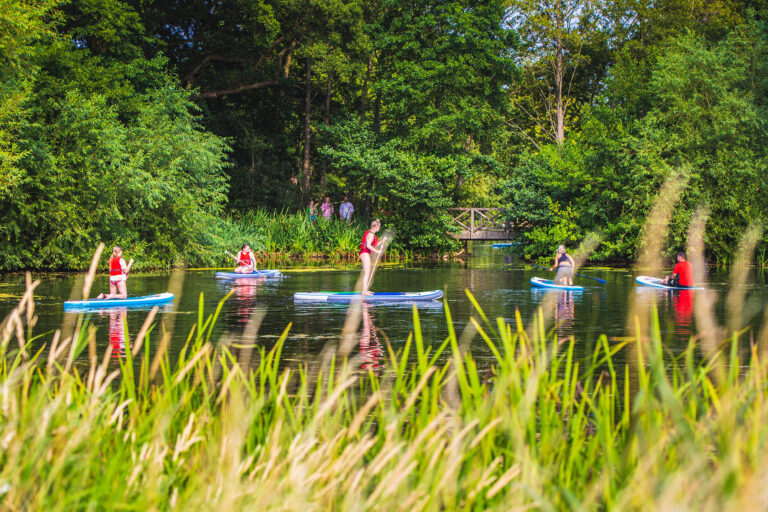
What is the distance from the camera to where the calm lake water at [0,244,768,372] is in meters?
13.6

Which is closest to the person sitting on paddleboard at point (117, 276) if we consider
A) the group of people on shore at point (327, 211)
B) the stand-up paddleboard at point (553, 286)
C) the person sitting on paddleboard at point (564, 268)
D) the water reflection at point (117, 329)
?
the water reflection at point (117, 329)

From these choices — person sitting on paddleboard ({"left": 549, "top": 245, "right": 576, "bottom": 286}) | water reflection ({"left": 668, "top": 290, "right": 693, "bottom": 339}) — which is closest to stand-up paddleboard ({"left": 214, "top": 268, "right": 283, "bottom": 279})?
person sitting on paddleboard ({"left": 549, "top": 245, "right": 576, "bottom": 286})

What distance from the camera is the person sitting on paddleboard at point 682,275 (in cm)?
A: 2345

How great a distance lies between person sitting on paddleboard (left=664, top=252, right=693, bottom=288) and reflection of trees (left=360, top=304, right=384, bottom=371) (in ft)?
34.6

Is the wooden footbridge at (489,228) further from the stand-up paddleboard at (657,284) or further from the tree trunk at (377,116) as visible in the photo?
the stand-up paddleboard at (657,284)

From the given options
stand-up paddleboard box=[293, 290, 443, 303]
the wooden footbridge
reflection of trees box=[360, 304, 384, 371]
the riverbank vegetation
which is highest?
the riverbank vegetation

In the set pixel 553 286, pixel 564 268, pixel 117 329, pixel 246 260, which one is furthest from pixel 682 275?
pixel 117 329

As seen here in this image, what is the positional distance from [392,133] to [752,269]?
21.2 m

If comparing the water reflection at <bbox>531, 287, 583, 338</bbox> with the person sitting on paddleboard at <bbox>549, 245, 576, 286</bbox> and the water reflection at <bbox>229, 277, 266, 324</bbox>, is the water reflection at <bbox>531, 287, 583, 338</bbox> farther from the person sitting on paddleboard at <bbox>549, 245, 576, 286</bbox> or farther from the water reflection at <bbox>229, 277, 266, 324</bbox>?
the water reflection at <bbox>229, 277, 266, 324</bbox>

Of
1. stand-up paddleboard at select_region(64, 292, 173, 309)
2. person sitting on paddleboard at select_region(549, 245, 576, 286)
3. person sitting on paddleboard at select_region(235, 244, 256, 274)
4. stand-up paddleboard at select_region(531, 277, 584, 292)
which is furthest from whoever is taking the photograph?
person sitting on paddleboard at select_region(235, 244, 256, 274)

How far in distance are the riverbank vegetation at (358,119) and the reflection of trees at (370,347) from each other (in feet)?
49.0

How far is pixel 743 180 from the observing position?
38125 millimetres

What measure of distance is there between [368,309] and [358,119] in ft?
104

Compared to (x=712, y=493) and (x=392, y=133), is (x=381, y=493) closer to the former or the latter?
(x=712, y=493)
